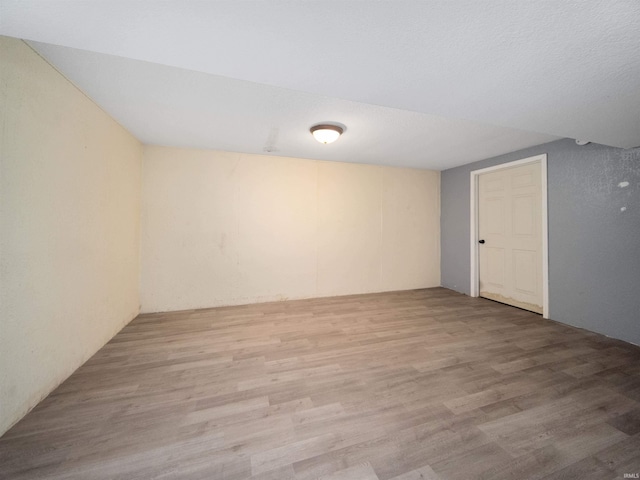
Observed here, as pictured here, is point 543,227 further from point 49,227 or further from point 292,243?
→ point 49,227

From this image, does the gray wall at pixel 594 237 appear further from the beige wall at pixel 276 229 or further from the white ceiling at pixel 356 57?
the beige wall at pixel 276 229

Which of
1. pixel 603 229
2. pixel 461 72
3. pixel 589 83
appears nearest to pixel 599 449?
pixel 589 83

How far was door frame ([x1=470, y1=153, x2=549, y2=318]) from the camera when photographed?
10.1 ft

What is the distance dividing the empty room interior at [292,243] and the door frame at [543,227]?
0.05 metres

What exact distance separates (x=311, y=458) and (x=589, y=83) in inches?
104

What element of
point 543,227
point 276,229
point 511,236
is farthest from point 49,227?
point 511,236

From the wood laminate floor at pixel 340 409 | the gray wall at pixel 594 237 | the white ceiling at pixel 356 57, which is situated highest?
the white ceiling at pixel 356 57

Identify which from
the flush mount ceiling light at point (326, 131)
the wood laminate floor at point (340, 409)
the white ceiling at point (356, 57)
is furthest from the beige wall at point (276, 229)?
the flush mount ceiling light at point (326, 131)

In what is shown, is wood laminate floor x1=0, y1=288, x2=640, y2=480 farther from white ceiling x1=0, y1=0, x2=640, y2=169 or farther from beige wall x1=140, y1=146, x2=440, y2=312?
white ceiling x1=0, y1=0, x2=640, y2=169

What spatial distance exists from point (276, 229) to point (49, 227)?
2.44 meters

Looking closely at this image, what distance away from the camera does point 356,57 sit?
126 cm

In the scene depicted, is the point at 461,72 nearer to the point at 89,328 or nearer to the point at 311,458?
the point at 311,458

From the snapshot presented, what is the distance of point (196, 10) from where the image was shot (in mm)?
983

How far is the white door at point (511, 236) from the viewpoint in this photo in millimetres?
3277
